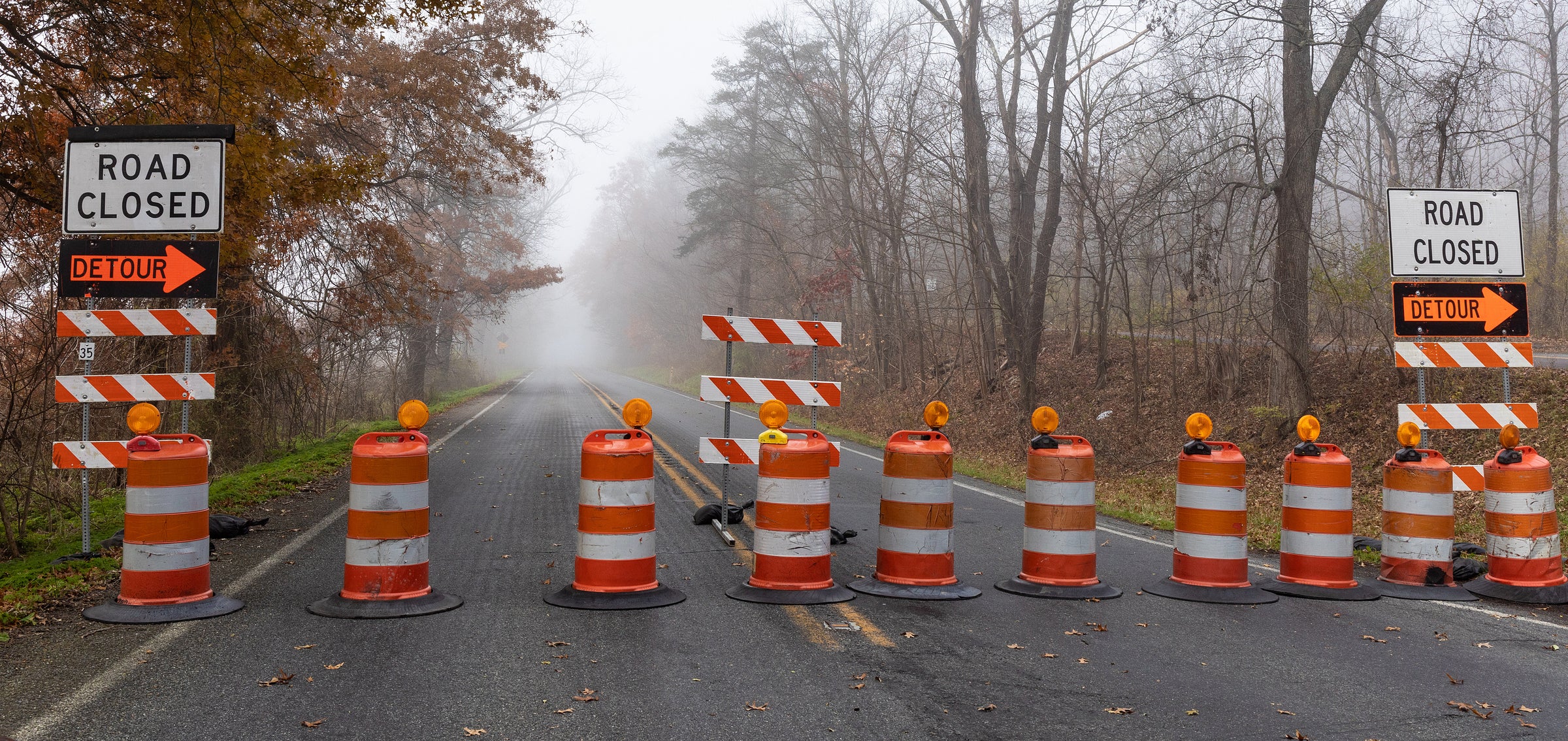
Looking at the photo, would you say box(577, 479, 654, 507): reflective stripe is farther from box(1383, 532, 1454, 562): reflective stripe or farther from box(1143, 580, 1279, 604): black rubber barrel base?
box(1383, 532, 1454, 562): reflective stripe

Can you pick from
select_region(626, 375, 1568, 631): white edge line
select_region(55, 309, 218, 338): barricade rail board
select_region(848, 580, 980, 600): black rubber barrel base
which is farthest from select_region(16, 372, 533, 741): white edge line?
select_region(626, 375, 1568, 631): white edge line

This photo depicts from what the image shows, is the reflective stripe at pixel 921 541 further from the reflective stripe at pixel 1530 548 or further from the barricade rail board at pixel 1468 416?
the reflective stripe at pixel 1530 548

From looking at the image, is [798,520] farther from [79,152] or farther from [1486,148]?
[1486,148]

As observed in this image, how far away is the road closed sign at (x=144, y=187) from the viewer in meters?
6.64

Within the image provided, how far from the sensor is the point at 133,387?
6848 mm

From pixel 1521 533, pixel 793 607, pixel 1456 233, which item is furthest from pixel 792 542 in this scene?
pixel 1456 233

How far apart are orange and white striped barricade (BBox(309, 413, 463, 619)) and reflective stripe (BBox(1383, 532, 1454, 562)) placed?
652cm

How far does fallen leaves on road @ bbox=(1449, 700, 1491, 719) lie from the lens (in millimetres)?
4199

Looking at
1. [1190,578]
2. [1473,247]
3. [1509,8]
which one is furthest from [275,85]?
[1509,8]

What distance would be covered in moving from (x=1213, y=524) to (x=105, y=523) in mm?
9331

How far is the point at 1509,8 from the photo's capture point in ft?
40.5

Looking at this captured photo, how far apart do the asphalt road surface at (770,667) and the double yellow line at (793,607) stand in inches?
1.2

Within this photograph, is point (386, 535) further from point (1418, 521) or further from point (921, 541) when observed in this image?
point (1418, 521)

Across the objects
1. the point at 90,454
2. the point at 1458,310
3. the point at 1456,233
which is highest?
the point at 1456,233
